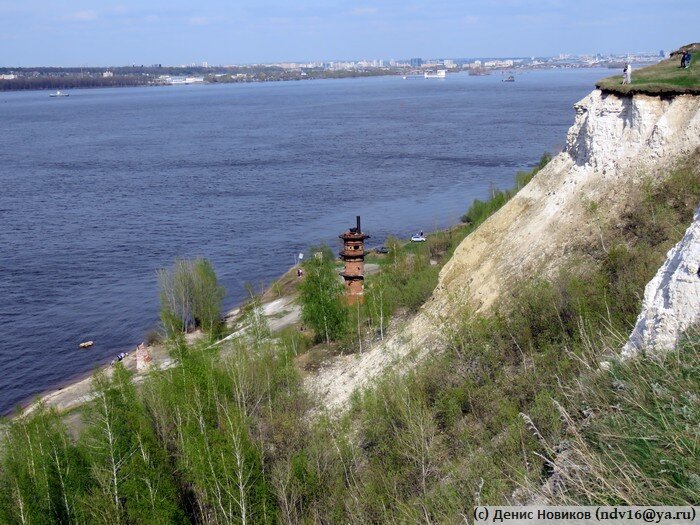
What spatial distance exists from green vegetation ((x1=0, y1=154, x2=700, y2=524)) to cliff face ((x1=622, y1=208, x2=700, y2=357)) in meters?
0.57

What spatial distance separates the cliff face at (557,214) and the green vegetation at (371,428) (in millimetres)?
954

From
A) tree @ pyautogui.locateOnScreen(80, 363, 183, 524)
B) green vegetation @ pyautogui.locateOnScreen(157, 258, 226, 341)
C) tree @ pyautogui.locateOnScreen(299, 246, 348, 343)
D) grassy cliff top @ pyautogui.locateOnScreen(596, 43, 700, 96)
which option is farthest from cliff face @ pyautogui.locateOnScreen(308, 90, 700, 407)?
green vegetation @ pyautogui.locateOnScreen(157, 258, 226, 341)

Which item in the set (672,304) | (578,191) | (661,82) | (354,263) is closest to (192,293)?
(354,263)

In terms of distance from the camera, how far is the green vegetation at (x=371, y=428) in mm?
11273

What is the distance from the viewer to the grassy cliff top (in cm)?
1905

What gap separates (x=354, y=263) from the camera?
28.0 m

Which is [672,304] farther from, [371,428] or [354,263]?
[354,263]

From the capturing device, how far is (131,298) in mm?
39250

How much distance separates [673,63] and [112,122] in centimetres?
10844

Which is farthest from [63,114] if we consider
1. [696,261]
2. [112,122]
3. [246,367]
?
[696,261]

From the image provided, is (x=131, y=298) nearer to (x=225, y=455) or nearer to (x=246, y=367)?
(x=246, y=367)

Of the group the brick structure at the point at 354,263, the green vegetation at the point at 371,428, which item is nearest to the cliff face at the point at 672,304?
the green vegetation at the point at 371,428

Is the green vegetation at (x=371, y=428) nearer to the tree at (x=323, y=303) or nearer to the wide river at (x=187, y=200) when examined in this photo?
the tree at (x=323, y=303)

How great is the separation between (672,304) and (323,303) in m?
16.3
